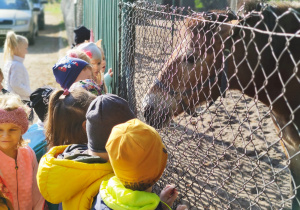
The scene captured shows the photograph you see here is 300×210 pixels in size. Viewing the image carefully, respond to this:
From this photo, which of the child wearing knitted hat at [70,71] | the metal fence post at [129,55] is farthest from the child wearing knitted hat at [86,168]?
the metal fence post at [129,55]

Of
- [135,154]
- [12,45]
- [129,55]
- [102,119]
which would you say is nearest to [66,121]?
[102,119]

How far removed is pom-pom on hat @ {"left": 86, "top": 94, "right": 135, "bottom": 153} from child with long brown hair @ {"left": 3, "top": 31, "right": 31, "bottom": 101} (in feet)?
9.90

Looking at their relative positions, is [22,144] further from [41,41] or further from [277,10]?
[41,41]

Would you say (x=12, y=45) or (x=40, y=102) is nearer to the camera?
(x=40, y=102)

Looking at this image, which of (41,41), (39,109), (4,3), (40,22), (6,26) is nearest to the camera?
A: (39,109)

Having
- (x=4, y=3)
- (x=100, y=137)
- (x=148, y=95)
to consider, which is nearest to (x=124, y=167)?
(x=100, y=137)

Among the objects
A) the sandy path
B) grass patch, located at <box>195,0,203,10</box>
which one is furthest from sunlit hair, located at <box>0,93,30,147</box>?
grass patch, located at <box>195,0,203,10</box>

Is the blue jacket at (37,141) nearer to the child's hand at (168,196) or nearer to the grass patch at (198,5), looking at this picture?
the child's hand at (168,196)

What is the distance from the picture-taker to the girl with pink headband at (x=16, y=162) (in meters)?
2.33

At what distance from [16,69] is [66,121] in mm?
2652

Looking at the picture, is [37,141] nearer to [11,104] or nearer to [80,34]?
[11,104]

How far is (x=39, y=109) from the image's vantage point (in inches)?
111

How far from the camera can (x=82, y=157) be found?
1754mm

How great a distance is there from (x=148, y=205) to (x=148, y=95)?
4.97 feet
